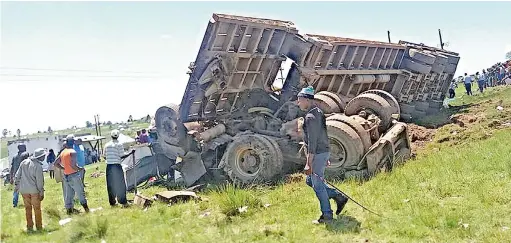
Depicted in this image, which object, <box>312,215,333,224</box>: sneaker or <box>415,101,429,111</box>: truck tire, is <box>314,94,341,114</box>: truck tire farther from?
<box>415,101,429,111</box>: truck tire

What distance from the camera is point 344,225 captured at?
5.39 metres

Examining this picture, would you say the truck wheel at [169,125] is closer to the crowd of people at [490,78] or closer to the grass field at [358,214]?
the grass field at [358,214]

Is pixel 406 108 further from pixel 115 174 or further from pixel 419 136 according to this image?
pixel 115 174

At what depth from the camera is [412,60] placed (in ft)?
51.7

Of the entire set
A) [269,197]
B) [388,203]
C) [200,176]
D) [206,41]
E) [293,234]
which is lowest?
[200,176]

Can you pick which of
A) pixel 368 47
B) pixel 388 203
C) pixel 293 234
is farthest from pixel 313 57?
pixel 293 234

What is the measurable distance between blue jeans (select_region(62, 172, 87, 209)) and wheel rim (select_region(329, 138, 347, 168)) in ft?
13.0

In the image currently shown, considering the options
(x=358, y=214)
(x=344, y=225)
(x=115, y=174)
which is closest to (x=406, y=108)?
(x=115, y=174)

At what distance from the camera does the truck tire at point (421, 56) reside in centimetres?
1563

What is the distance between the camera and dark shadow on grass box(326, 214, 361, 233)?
5.20m

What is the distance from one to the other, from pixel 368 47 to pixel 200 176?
640 cm

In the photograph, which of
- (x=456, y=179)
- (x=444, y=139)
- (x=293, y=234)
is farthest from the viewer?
(x=444, y=139)

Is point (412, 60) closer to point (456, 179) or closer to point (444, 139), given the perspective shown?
point (444, 139)

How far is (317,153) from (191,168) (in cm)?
440
